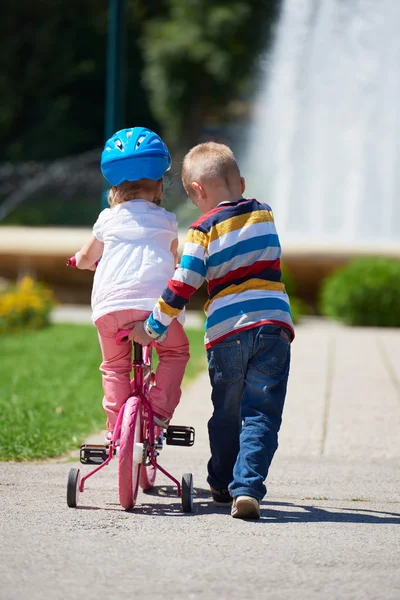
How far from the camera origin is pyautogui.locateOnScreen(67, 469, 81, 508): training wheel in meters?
4.26

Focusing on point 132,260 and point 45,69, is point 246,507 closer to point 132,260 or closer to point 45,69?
point 132,260

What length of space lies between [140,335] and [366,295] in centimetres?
868

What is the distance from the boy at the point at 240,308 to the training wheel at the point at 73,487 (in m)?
0.61

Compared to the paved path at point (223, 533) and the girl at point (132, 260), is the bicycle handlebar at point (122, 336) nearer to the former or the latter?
the girl at point (132, 260)

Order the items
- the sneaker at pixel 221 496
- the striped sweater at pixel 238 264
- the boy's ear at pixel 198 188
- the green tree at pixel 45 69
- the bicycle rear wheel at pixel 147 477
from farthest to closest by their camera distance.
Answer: the green tree at pixel 45 69
the bicycle rear wheel at pixel 147 477
the sneaker at pixel 221 496
the boy's ear at pixel 198 188
the striped sweater at pixel 238 264

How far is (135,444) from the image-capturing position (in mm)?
4137

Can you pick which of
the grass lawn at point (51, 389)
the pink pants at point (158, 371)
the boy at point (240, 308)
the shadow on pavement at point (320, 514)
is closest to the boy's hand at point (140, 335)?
the boy at point (240, 308)

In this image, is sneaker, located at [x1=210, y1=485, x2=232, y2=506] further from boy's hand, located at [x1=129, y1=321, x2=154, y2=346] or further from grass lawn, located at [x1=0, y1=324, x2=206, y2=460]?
grass lawn, located at [x1=0, y1=324, x2=206, y2=460]

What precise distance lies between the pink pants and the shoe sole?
0.50 meters

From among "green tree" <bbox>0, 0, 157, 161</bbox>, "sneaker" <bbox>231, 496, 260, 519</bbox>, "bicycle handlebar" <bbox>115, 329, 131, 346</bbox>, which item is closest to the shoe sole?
"sneaker" <bbox>231, 496, 260, 519</bbox>

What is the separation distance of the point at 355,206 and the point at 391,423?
1029 centimetres

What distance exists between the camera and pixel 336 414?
6918 mm

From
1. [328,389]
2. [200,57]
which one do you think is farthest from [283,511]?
[200,57]

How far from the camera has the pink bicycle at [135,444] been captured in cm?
412
